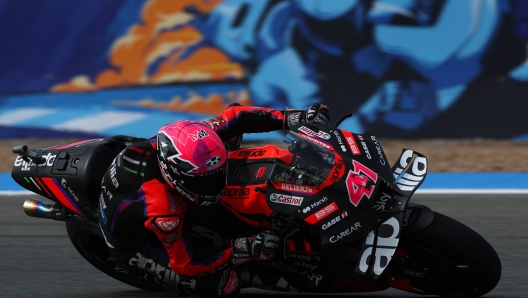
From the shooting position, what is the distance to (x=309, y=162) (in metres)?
3.37

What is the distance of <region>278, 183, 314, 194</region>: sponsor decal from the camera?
3301 mm

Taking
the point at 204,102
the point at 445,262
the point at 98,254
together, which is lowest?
the point at 204,102

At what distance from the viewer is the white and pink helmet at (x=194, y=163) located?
10.9 feet

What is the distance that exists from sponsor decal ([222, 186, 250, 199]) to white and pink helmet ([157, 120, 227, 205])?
0.16m

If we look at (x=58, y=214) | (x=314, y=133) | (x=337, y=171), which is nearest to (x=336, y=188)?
(x=337, y=171)

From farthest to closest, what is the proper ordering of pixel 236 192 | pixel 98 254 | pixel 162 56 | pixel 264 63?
1. pixel 162 56
2. pixel 264 63
3. pixel 98 254
4. pixel 236 192

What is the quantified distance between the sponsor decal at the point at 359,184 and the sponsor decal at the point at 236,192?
1.66 ft

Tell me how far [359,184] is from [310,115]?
2.07ft

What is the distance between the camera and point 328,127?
3.52m

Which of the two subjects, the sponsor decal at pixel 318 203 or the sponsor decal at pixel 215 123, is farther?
the sponsor decal at pixel 215 123

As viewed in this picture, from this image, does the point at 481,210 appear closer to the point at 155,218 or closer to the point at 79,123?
the point at 155,218

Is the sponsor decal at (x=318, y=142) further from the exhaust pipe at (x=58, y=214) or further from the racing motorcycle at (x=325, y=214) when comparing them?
the exhaust pipe at (x=58, y=214)

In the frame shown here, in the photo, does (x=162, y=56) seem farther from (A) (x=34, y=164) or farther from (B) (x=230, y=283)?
(B) (x=230, y=283)

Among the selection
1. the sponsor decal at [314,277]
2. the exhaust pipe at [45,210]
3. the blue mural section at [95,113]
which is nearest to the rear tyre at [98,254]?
the exhaust pipe at [45,210]
